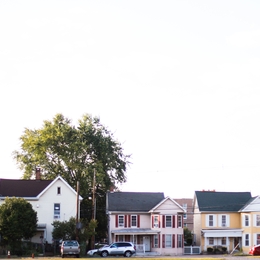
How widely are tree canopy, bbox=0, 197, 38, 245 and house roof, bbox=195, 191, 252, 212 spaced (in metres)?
29.7

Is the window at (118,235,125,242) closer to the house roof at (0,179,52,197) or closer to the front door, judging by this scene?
the front door

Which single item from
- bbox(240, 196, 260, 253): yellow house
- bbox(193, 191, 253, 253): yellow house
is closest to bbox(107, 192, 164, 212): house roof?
bbox(193, 191, 253, 253): yellow house

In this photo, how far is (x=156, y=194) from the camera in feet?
297

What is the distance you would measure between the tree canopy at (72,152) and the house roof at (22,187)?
6.96 m

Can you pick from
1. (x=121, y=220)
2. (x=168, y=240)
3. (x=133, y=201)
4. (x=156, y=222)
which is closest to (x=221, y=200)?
(x=168, y=240)

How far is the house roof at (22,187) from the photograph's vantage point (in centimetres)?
7756

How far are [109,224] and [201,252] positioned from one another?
42.6 ft

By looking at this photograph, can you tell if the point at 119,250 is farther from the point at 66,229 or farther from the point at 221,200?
the point at 221,200

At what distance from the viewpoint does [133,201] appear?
8806 cm

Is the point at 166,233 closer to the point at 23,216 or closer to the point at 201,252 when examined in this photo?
the point at 201,252

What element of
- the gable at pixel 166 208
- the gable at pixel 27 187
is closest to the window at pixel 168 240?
the gable at pixel 166 208

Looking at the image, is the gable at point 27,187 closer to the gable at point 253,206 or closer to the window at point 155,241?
the window at point 155,241

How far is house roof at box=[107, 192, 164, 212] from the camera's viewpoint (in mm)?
86500

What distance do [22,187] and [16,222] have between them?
13.1m
